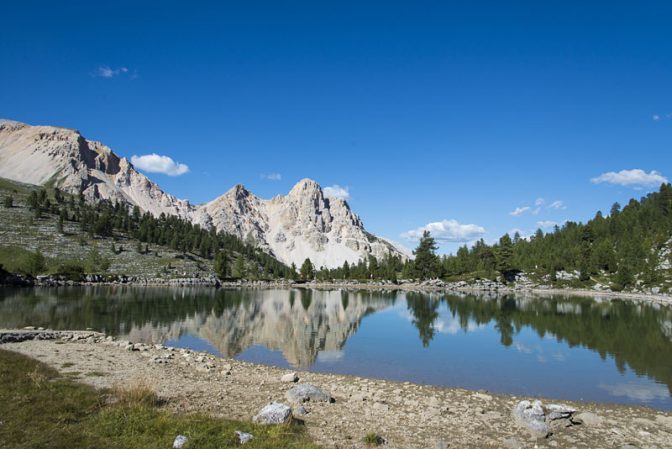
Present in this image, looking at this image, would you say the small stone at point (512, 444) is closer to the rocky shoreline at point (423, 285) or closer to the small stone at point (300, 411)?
the small stone at point (300, 411)

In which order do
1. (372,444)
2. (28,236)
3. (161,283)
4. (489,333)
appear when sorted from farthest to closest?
(28,236)
(161,283)
(489,333)
(372,444)

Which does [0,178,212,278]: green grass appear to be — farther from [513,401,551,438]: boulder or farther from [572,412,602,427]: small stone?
[572,412,602,427]: small stone

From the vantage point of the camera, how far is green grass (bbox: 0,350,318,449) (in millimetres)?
12727

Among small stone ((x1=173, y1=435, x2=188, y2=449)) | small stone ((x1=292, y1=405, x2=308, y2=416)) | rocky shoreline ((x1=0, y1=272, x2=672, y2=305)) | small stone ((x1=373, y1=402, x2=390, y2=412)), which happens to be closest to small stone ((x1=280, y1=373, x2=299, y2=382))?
small stone ((x1=373, y1=402, x2=390, y2=412))

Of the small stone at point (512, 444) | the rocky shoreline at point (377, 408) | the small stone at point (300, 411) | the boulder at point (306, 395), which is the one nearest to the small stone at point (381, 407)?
the rocky shoreline at point (377, 408)

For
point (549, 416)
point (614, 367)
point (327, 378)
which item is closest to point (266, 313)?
point (327, 378)

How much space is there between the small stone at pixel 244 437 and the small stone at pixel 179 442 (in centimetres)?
161

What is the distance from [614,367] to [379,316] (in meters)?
42.4

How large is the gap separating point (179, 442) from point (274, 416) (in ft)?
11.6

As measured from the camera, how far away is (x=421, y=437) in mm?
15977

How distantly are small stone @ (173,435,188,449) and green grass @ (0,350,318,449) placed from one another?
171mm

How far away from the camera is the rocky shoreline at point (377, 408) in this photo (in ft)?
53.5

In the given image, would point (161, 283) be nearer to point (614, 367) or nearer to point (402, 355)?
point (402, 355)

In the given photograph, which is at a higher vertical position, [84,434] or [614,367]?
[84,434]
